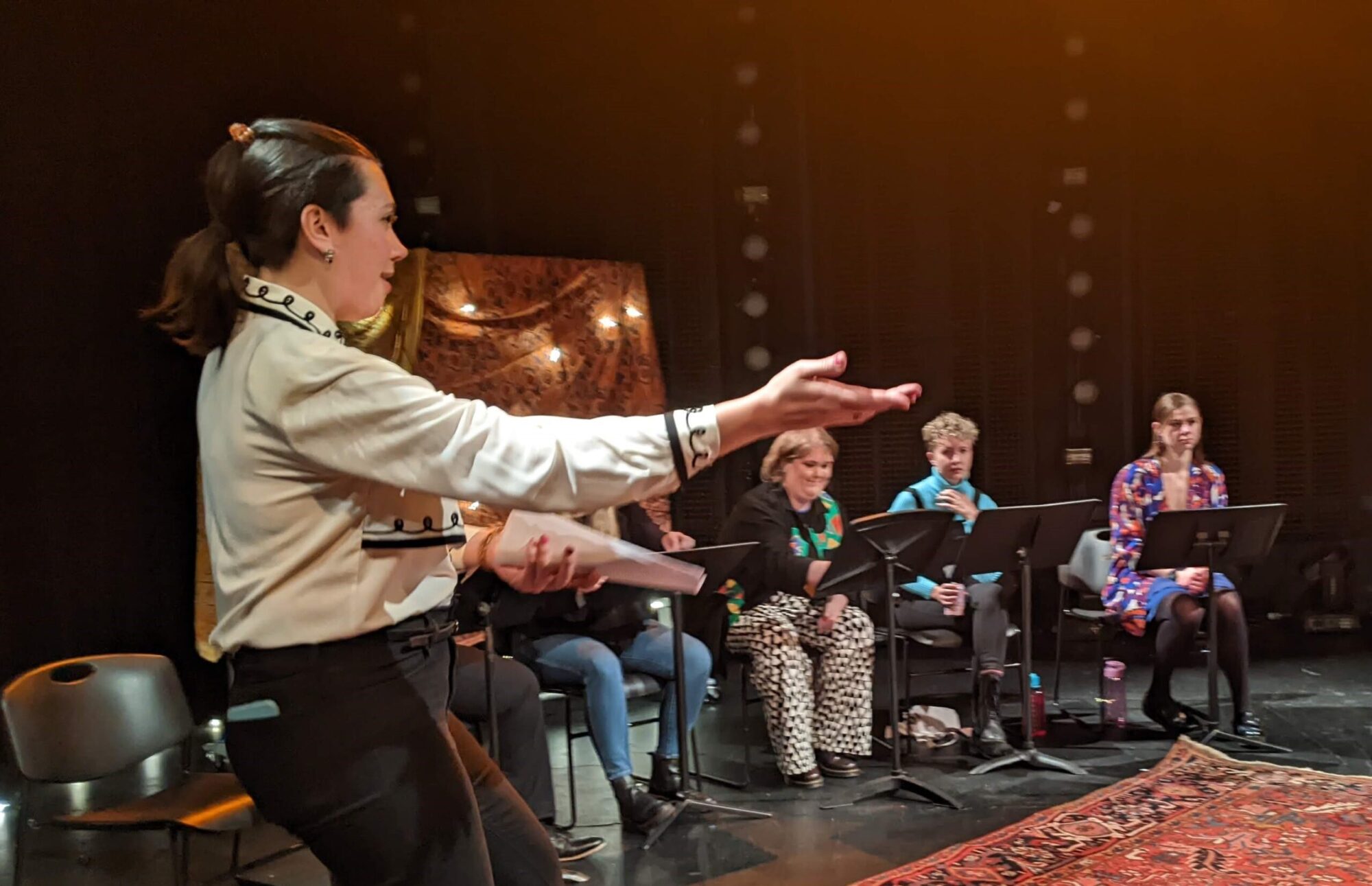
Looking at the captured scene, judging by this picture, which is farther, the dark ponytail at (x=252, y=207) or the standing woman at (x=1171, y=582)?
the standing woman at (x=1171, y=582)

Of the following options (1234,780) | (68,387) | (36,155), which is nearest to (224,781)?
(68,387)

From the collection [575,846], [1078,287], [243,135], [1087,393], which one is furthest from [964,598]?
[243,135]

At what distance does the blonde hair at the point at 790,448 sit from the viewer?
15.0 ft

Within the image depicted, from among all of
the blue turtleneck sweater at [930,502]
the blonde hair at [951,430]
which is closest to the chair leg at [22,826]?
the blue turtleneck sweater at [930,502]

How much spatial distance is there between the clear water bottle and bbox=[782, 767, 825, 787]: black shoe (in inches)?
63.6

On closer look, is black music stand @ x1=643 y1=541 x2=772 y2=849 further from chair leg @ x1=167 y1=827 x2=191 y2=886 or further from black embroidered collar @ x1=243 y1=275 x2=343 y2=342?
black embroidered collar @ x1=243 y1=275 x2=343 y2=342

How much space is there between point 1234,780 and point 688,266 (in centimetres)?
406

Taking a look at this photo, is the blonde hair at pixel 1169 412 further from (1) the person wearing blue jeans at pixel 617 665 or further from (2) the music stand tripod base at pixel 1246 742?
(1) the person wearing blue jeans at pixel 617 665

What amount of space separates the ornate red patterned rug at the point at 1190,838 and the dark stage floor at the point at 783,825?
0.45 feet

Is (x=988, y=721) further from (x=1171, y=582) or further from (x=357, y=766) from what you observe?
(x=357, y=766)

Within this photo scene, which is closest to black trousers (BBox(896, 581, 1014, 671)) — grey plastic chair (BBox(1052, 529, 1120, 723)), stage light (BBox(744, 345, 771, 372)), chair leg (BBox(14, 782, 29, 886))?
grey plastic chair (BBox(1052, 529, 1120, 723))

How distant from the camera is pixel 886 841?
143 inches

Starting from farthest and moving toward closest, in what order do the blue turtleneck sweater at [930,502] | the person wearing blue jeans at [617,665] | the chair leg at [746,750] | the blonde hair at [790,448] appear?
the blue turtleneck sweater at [930,502]
the blonde hair at [790,448]
the chair leg at [746,750]
the person wearing blue jeans at [617,665]

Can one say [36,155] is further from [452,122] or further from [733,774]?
[733,774]
